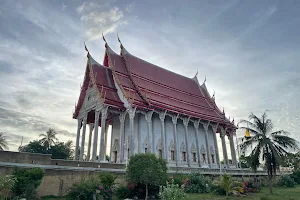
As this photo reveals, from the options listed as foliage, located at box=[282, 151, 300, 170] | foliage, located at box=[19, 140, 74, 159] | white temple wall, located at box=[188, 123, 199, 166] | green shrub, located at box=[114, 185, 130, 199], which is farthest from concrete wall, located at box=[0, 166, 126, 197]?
foliage, located at box=[19, 140, 74, 159]

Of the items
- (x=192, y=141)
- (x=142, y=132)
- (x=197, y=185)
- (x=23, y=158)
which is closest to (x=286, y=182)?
(x=192, y=141)

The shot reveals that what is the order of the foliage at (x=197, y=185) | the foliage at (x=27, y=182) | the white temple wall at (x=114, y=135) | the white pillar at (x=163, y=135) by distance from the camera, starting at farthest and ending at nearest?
the white temple wall at (x=114, y=135), the white pillar at (x=163, y=135), the foliage at (x=197, y=185), the foliage at (x=27, y=182)

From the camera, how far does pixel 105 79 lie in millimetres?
25312

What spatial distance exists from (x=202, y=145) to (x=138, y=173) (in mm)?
19395

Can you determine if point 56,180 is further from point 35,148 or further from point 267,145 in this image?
point 35,148

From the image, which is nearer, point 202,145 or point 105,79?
point 105,79

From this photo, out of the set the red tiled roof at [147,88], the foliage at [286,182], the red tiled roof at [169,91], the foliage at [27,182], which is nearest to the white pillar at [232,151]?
the red tiled roof at [147,88]

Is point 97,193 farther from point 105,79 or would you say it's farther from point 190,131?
point 190,131

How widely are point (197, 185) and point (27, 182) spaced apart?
35.0 ft

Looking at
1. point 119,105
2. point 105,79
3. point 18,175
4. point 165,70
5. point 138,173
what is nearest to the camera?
point 18,175

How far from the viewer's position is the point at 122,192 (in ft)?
43.2

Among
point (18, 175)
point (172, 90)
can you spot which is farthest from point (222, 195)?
point (172, 90)

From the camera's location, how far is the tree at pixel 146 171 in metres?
12.0

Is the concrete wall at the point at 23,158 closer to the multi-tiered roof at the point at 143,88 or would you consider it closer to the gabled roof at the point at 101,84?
the gabled roof at the point at 101,84
